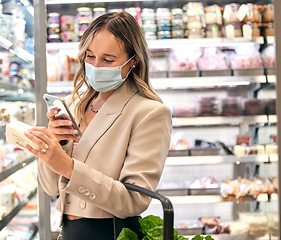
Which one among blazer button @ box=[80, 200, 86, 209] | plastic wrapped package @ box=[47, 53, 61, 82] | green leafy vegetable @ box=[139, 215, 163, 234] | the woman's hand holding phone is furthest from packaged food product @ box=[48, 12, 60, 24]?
green leafy vegetable @ box=[139, 215, 163, 234]

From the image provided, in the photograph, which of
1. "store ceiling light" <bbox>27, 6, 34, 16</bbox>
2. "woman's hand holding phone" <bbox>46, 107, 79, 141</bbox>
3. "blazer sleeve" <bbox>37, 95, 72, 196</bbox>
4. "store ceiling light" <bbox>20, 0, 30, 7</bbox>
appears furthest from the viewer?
"store ceiling light" <bbox>27, 6, 34, 16</bbox>

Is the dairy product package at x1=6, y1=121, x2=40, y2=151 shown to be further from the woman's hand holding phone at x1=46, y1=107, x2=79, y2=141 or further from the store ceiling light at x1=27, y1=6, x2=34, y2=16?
the store ceiling light at x1=27, y1=6, x2=34, y2=16

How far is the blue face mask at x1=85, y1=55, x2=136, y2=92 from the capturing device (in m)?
1.35

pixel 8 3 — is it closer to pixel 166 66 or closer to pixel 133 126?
pixel 133 126

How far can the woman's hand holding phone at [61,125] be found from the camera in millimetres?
1274

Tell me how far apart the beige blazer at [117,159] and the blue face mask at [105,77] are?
0.04m

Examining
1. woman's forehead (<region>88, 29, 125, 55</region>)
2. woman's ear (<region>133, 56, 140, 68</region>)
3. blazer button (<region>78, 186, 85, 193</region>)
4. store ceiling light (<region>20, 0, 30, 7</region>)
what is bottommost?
blazer button (<region>78, 186, 85, 193</region>)

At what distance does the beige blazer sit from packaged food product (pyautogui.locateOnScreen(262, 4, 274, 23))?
2424 mm

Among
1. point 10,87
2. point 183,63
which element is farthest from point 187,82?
point 10,87

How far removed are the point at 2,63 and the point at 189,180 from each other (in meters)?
2.09

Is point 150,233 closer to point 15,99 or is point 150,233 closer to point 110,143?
point 110,143

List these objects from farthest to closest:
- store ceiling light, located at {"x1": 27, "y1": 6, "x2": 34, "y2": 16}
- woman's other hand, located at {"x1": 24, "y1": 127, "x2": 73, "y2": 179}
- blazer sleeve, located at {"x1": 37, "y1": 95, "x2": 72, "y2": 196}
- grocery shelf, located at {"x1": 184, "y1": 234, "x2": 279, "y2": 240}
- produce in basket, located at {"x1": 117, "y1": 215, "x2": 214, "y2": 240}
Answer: grocery shelf, located at {"x1": 184, "y1": 234, "x2": 279, "y2": 240}
store ceiling light, located at {"x1": 27, "y1": 6, "x2": 34, "y2": 16}
blazer sleeve, located at {"x1": 37, "y1": 95, "x2": 72, "y2": 196}
woman's other hand, located at {"x1": 24, "y1": 127, "x2": 73, "y2": 179}
produce in basket, located at {"x1": 117, "y1": 215, "x2": 214, "y2": 240}

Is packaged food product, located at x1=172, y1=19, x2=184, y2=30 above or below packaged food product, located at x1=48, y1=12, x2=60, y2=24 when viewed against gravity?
below

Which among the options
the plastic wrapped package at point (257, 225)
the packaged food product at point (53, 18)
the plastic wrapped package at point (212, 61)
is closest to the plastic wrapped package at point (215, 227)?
the plastic wrapped package at point (257, 225)
